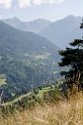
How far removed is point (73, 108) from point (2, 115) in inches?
61.9

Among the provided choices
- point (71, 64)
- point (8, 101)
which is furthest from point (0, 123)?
point (71, 64)

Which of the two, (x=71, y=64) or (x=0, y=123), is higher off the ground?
(x=71, y=64)

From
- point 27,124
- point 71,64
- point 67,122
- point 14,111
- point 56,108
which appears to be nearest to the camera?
point 67,122

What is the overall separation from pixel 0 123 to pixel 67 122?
1.38 metres

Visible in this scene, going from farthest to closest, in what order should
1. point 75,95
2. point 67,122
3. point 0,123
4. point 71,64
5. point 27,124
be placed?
point 71,64 → point 75,95 → point 0,123 → point 27,124 → point 67,122

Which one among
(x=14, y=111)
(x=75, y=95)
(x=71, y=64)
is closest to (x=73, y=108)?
(x=75, y=95)

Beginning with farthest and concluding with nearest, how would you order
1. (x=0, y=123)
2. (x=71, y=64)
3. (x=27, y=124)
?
(x=71, y=64) < (x=0, y=123) < (x=27, y=124)

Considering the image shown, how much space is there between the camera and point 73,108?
4844 mm

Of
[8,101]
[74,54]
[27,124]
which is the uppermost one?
[74,54]

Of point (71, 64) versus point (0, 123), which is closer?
point (0, 123)

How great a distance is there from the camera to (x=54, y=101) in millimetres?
5930

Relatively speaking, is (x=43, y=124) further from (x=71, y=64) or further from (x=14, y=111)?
(x=71, y=64)

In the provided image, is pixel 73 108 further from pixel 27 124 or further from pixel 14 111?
pixel 14 111

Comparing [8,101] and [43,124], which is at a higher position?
[8,101]
